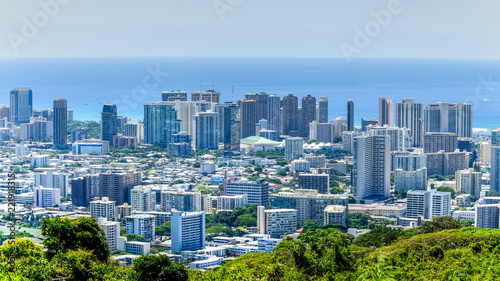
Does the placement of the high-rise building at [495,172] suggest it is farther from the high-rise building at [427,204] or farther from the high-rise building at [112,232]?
the high-rise building at [112,232]

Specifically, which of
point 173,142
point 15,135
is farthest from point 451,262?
point 15,135

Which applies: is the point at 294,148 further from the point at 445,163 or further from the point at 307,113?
the point at 307,113

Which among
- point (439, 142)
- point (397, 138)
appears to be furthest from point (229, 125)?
point (439, 142)

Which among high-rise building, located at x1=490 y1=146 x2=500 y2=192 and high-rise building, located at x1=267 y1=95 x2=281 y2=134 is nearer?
high-rise building, located at x1=490 y1=146 x2=500 y2=192

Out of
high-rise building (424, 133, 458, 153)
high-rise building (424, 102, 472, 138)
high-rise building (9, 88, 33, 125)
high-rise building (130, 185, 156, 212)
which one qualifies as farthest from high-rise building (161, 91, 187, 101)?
high-rise building (130, 185, 156, 212)

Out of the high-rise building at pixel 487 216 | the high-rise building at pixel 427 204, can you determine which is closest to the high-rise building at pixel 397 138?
the high-rise building at pixel 427 204

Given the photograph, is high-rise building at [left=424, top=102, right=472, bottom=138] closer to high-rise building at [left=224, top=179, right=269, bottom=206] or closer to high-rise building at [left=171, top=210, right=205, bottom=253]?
high-rise building at [left=224, top=179, right=269, bottom=206]

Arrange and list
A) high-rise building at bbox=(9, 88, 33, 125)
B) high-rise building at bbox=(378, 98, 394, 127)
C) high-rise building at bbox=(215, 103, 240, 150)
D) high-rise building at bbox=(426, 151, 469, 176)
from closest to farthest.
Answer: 1. high-rise building at bbox=(426, 151, 469, 176)
2. high-rise building at bbox=(215, 103, 240, 150)
3. high-rise building at bbox=(378, 98, 394, 127)
4. high-rise building at bbox=(9, 88, 33, 125)
